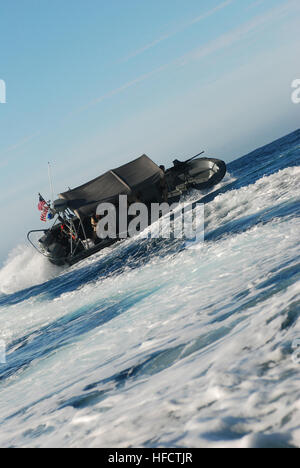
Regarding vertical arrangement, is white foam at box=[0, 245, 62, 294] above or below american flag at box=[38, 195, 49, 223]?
below

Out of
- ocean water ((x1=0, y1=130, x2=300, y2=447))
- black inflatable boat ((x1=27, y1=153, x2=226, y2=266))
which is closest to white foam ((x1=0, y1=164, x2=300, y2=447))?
ocean water ((x1=0, y1=130, x2=300, y2=447))

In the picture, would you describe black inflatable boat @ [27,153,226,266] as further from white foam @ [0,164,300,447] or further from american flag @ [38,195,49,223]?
white foam @ [0,164,300,447]

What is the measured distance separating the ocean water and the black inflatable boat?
297 inches

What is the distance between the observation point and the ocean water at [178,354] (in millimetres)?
3318

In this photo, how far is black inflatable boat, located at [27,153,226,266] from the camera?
19.7 meters

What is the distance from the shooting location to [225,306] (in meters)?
6.08

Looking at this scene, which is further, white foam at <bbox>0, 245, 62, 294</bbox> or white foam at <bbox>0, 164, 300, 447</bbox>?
white foam at <bbox>0, 245, 62, 294</bbox>

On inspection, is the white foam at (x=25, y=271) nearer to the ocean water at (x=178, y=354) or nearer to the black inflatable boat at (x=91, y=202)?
the black inflatable boat at (x=91, y=202)

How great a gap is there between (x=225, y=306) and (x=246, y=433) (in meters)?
3.19

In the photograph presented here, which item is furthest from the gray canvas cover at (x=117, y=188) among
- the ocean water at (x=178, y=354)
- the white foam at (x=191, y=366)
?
the white foam at (x=191, y=366)

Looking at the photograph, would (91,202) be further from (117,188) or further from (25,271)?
(25,271)

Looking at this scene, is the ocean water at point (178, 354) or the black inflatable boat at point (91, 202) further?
the black inflatable boat at point (91, 202)

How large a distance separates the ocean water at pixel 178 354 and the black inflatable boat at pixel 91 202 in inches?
297
